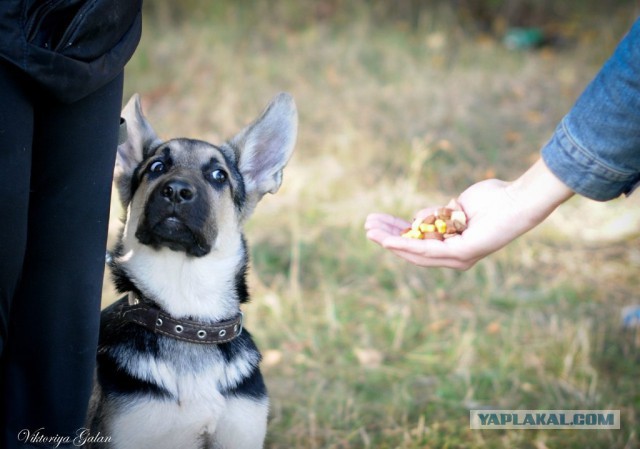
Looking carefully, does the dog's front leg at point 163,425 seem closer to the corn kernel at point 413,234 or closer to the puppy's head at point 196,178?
the puppy's head at point 196,178

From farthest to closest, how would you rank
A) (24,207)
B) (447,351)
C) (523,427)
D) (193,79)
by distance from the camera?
(193,79) < (447,351) < (523,427) < (24,207)

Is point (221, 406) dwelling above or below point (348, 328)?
below

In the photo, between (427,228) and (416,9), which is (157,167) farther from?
(416,9)

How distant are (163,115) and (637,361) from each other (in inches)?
237

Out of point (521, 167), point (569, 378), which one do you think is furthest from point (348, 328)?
point (521, 167)

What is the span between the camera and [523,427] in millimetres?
4078

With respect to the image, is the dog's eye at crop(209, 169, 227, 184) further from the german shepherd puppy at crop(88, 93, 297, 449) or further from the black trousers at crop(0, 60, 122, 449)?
the black trousers at crop(0, 60, 122, 449)

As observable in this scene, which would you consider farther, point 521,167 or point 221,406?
point 521,167

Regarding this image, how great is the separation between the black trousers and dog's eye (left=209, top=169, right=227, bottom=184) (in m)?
0.83

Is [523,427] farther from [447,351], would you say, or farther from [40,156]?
[40,156]

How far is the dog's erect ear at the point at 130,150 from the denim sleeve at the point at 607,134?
1958 mm

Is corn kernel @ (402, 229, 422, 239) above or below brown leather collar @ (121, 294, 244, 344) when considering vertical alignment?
above

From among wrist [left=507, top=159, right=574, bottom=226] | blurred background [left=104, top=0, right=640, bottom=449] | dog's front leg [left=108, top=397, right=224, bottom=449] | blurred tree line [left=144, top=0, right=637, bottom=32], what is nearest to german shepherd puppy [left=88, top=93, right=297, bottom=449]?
dog's front leg [left=108, top=397, right=224, bottom=449]

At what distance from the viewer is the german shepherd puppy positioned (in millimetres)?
3041
